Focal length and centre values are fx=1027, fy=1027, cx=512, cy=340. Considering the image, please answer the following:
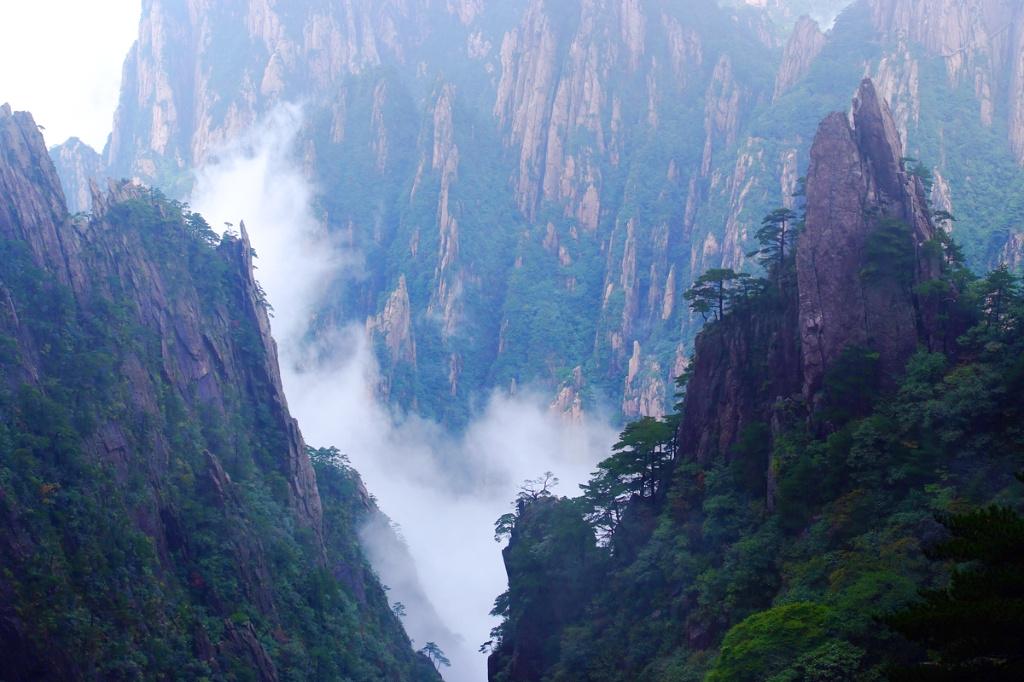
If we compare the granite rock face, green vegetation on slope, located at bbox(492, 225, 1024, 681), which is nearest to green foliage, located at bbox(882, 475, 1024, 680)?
green vegetation on slope, located at bbox(492, 225, 1024, 681)

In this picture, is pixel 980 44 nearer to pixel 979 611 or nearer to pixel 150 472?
pixel 150 472

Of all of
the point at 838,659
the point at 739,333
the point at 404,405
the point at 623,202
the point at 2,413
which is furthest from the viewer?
the point at 623,202

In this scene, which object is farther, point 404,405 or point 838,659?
→ point 404,405

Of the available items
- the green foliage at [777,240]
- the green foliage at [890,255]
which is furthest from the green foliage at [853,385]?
the green foliage at [777,240]

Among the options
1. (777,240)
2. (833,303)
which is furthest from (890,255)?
(777,240)

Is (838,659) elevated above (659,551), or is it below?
below

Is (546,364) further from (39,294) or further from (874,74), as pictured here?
(39,294)

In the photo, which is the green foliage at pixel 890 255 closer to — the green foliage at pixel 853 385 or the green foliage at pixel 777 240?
the green foliage at pixel 853 385

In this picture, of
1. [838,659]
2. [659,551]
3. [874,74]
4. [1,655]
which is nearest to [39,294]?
[1,655]
